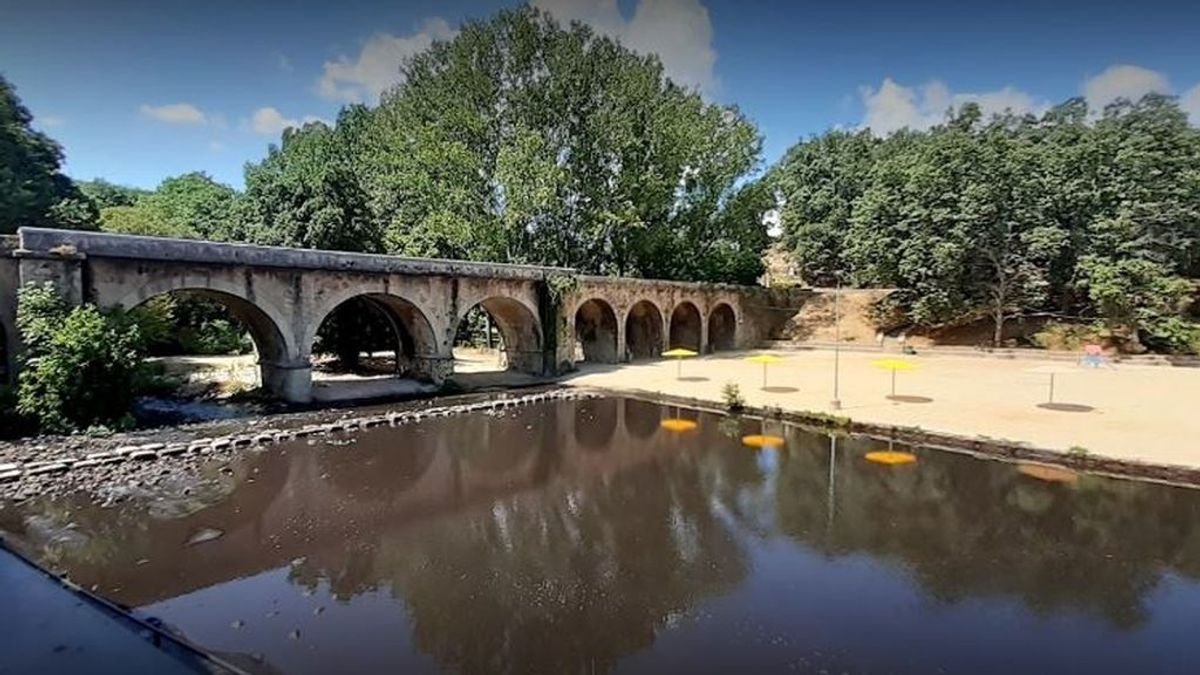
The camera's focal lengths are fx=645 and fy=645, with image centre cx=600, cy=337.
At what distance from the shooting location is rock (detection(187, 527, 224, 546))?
1018cm

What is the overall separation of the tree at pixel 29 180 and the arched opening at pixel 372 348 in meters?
13.4

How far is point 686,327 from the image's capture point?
39969 mm

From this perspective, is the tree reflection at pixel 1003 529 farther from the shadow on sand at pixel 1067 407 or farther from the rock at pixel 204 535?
the rock at pixel 204 535

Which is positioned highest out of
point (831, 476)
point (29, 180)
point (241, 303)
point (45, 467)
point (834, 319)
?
point (29, 180)

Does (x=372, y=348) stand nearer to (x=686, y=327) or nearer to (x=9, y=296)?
(x=9, y=296)

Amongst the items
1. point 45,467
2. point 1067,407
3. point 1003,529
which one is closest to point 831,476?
point 1003,529

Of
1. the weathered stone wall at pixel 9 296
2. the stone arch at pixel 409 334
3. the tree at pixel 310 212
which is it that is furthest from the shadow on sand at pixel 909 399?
the tree at pixel 310 212

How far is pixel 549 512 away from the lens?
11.9 metres

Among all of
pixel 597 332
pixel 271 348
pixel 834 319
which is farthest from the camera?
pixel 834 319

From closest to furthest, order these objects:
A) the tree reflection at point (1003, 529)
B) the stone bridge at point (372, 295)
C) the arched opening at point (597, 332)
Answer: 1. the tree reflection at point (1003, 529)
2. the stone bridge at point (372, 295)
3. the arched opening at point (597, 332)

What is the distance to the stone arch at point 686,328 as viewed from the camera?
39156 millimetres

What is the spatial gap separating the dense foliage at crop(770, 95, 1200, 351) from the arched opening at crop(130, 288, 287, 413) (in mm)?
33475

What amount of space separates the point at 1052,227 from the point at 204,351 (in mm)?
44572

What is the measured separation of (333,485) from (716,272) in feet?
111
